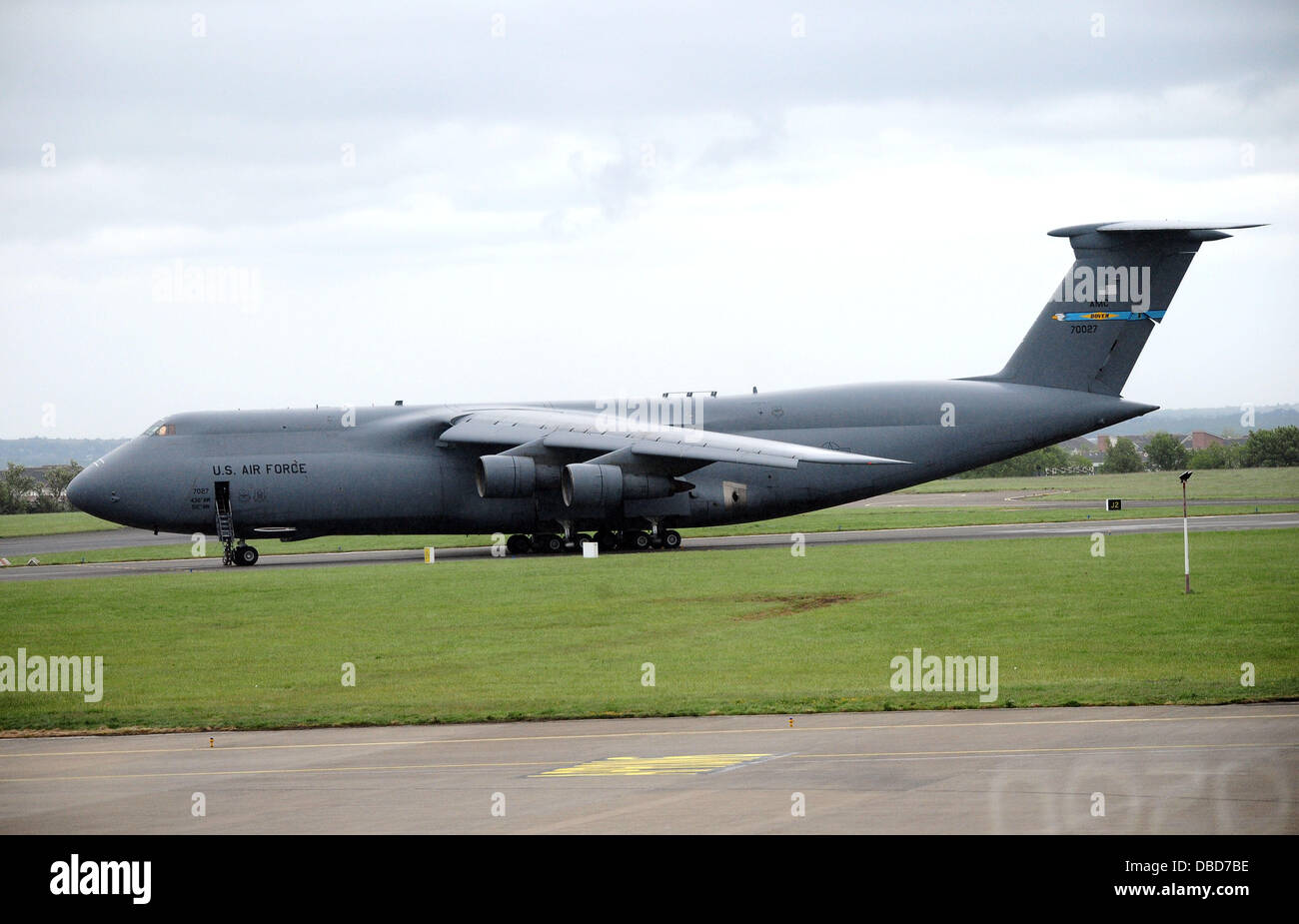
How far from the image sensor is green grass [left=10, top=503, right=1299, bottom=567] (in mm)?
48000

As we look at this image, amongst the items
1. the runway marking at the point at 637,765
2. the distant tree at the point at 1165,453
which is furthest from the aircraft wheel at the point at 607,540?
the distant tree at the point at 1165,453

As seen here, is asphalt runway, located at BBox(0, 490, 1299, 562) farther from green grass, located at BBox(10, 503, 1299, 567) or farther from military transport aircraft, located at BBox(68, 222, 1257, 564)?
military transport aircraft, located at BBox(68, 222, 1257, 564)

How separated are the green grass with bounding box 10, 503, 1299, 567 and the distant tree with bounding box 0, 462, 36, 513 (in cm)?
5023

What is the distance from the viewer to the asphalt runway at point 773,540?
40.9 meters

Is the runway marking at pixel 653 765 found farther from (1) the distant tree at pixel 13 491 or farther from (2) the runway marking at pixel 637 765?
(1) the distant tree at pixel 13 491

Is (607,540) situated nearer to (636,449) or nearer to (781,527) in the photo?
(636,449)

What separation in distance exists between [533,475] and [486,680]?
1956 centimetres

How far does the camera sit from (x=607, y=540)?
42594 mm

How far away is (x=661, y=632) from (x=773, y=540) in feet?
67.9

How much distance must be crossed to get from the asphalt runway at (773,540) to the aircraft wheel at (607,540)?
1.06 m
